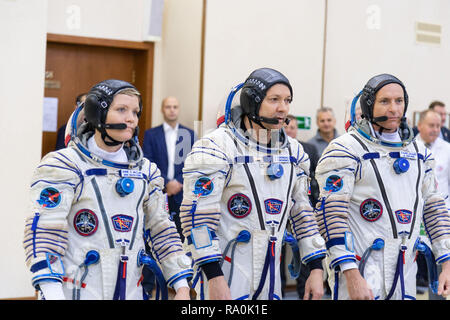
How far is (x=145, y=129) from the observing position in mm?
6785

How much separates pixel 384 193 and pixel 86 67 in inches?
165

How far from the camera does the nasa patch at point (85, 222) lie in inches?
103

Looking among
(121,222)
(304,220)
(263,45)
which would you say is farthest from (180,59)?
(121,222)

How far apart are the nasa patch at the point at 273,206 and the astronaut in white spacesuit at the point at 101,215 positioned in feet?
1.52

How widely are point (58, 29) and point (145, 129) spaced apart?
1.32 meters

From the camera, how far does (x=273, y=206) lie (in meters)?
3.04


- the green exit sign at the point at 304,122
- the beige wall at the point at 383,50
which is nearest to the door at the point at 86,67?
the green exit sign at the point at 304,122

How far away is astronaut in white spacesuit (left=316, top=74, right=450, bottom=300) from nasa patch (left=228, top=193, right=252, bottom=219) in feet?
1.55

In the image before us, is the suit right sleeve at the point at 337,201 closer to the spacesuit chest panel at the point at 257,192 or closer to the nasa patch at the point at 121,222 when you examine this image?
the spacesuit chest panel at the point at 257,192

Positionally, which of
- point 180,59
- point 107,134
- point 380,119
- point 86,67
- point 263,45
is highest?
point 263,45

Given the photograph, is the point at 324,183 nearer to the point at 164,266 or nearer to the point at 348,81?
the point at 164,266

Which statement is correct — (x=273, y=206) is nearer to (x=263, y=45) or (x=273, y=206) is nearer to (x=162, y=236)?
(x=162, y=236)

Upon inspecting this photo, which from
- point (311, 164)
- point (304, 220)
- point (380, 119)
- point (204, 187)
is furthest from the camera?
point (311, 164)
